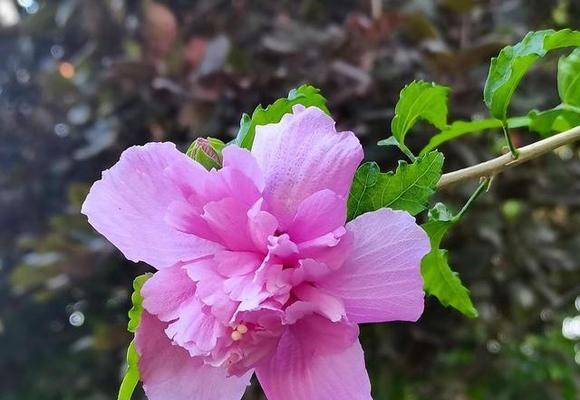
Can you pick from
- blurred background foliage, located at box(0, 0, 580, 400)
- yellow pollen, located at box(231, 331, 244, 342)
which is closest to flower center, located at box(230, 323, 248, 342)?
yellow pollen, located at box(231, 331, 244, 342)

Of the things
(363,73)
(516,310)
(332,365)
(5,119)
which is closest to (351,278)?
(332,365)

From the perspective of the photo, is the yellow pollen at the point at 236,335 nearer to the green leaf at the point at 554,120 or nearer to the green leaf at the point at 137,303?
the green leaf at the point at 137,303

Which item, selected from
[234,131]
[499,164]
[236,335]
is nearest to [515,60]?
[499,164]

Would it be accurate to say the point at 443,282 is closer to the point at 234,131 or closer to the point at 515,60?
the point at 515,60

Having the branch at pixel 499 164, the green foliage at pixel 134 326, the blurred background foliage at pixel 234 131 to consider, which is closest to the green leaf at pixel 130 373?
the green foliage at pixel 134 326

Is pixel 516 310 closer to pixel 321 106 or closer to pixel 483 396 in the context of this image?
pixel 483 396

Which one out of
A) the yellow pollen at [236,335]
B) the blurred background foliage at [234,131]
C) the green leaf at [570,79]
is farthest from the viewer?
the blurred background foliage at [234,131]
